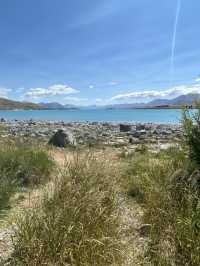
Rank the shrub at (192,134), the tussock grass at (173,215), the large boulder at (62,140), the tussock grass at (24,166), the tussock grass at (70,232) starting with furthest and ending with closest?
the large boulder at (62,140), the tussock grass at (24,166), the shrub at (192,134), the tussock grass at (173,215), the tussock grass at (70,232)

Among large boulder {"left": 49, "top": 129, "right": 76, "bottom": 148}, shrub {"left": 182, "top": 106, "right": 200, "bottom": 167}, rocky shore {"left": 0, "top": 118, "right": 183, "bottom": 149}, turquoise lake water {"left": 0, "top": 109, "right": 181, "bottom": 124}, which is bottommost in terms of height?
turquoise lake water {"left": 0, "top": 109, "right": 181, "bottom": 124}

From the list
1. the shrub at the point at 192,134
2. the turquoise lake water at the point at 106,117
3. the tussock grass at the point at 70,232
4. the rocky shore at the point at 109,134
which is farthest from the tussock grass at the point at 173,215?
the turquoise lake water at the point at 106,117

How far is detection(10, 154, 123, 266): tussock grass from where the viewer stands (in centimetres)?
414

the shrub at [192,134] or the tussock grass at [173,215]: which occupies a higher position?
the shrub at [192,134]

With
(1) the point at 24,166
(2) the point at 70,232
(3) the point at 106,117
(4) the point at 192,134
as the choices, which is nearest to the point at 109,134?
(1) the point at 24,166

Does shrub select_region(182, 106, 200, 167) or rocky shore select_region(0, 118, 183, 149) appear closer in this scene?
shrub select_region(182, 106, 200, 167)

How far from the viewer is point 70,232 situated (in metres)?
4.37

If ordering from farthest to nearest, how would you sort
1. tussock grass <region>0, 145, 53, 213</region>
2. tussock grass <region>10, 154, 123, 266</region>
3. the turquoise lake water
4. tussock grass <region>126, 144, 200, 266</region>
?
1. the turquoise lake water
2. tussock grass <region>0, 145, 53, 213</region>
3. tussock grass <region>126, 144, 200, 266</region>
4. tussock grass <region>10, 154, 123, 266</region>

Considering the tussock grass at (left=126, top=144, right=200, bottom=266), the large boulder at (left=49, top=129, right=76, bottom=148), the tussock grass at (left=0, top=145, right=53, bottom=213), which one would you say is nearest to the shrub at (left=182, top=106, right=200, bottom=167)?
the tussock grass at (left=126, top=144, right=200, bottom=266)

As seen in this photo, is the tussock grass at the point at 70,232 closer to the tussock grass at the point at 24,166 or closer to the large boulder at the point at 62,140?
the tussock grass at the point at 24,166

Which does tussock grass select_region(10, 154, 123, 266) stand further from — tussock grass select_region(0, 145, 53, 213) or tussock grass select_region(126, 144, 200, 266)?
tussock grass select_region(0, 145, 53, 213)

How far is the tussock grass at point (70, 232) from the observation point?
4145mm

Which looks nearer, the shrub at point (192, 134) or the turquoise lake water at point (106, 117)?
the shrub at point (192, 134)

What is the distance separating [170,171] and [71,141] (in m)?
10.2
